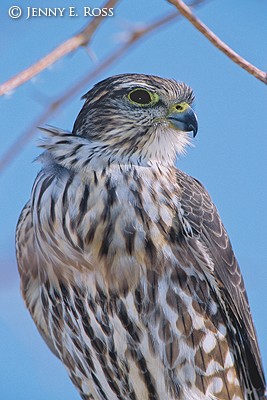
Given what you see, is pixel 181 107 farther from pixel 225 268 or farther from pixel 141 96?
pixel 225 268

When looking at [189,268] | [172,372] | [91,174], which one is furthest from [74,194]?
[172,372]

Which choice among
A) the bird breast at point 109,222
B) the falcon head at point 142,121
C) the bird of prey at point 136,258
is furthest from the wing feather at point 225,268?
the falcon head at point 142,121

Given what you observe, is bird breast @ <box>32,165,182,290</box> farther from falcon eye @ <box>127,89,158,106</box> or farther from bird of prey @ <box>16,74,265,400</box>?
falcon eye @ <box>127,89,158,106</box>

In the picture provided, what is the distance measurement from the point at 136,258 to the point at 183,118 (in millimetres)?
798

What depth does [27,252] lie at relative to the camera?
4.27 m

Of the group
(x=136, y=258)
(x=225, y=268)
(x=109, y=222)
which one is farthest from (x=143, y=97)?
(x=225, y=268)

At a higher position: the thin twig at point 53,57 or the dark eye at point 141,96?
the dark eye at point 141,96

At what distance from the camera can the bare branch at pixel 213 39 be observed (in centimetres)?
238

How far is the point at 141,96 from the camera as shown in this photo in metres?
4.12

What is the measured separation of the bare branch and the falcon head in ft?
5.19

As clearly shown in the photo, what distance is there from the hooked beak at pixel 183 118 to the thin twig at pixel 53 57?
4.73ft

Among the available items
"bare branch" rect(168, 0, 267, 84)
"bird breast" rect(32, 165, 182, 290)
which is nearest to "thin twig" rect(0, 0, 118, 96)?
"bare branch" rect(168, 0, 267, 84)

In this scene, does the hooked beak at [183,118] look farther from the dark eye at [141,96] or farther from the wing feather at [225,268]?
the wing feather at [225,268]

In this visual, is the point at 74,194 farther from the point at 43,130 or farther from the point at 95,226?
the point at 43,130
